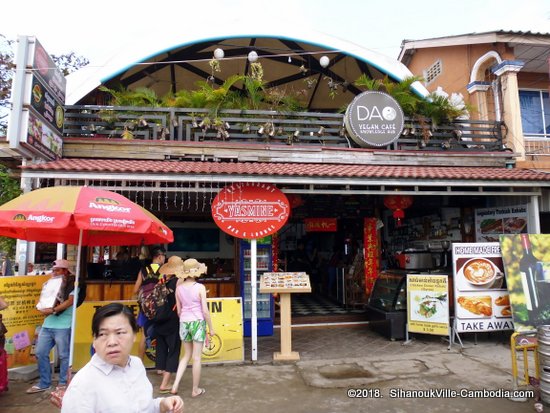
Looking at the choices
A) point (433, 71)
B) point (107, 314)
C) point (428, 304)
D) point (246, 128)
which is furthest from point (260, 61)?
point (107, 314)

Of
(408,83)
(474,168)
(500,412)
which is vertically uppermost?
(408,83)

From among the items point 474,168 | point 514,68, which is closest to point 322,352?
point 474,168

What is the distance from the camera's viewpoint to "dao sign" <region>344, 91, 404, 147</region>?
9023 millimetres

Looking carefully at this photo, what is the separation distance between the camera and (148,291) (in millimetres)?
5344

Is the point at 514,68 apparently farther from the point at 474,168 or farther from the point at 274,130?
the point at 274,130

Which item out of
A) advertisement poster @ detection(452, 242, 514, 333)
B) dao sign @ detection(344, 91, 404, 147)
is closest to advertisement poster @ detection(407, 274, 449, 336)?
advertisement poster @ detection(452, 242, 514, 333)

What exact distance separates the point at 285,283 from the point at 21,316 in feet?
13.5

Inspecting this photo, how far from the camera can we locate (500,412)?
14.3 feet

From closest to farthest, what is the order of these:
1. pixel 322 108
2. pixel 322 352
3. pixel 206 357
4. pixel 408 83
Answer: pixel 206 357, pixel 322 352, pixel 408 83, pixel 322 108

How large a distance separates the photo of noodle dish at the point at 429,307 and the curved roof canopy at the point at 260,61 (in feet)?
17.5

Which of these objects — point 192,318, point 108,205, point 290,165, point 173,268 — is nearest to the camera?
point 108,205

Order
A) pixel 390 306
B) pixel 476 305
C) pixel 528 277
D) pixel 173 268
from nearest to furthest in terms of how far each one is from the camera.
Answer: pixel 173 268 → pixel 528 277 → pixel 476 305 → pixel 390 306

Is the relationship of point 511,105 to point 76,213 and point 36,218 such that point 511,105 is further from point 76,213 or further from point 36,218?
point 36,218

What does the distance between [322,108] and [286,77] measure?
6.54ft
